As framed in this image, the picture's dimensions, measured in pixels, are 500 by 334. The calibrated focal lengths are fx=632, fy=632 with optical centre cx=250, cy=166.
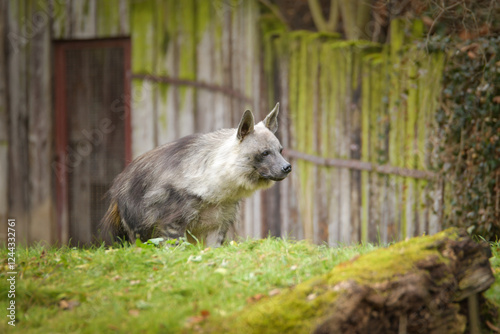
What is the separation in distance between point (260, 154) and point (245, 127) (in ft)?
0.92

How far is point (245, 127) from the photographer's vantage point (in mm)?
5723

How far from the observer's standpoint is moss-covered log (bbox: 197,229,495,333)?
3.27 metres

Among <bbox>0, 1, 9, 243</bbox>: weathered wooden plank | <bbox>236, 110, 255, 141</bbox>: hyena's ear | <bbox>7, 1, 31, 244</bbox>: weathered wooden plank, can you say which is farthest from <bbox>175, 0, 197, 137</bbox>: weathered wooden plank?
<bbox>236, 110, 255, 141</bbox>: hyena's ear

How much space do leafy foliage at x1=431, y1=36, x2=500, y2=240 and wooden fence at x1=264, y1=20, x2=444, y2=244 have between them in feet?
0.66

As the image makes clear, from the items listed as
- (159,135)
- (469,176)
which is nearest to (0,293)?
(469,176)

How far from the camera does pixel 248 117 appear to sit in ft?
18.5

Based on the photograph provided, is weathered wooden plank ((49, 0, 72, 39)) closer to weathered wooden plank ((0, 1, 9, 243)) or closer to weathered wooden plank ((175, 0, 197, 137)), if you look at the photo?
weathered wooden plank ((0, 1, 9, 243))

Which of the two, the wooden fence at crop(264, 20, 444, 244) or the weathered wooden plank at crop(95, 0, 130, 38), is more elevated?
the weathered wooden plank at crop(95, 0, 130, 38)

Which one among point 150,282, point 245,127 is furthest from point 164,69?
point 150,282

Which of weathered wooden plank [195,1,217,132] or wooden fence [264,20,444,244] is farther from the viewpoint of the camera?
weathered wooden plank [195,1,217,132]

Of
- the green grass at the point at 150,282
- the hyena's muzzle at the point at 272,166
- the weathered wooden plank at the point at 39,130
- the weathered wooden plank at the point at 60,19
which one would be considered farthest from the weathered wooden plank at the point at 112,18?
the green grass at the point at 150,282

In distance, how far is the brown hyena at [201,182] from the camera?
18.6ft

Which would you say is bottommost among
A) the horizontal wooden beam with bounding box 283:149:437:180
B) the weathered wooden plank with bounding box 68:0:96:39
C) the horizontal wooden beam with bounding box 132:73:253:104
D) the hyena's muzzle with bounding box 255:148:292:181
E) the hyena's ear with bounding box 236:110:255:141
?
the horizontal wooden beam with bounding box 283:149:437:180

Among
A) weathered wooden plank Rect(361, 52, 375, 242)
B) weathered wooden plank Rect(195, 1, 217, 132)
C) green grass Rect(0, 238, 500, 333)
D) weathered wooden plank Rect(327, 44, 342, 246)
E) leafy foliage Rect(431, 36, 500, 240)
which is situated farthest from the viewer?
weathered wooden plank Rect(195, 1, 217, 132)
